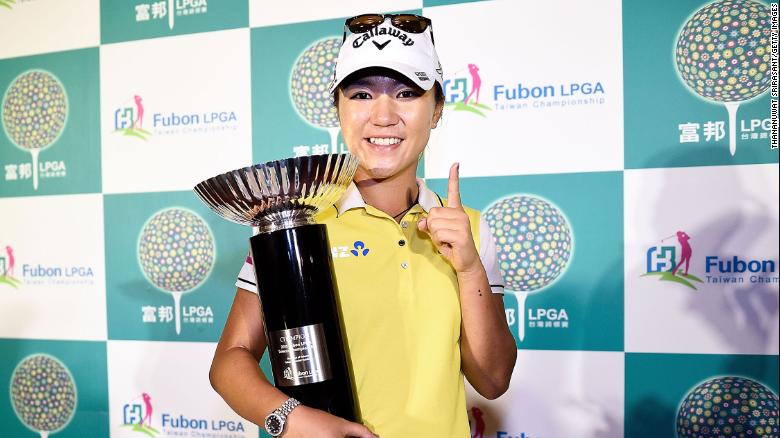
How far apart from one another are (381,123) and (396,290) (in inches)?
10.9

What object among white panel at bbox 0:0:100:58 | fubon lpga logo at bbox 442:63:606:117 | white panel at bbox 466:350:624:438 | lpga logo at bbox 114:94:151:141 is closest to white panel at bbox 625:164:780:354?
white panel at bbox 466:350:624:438

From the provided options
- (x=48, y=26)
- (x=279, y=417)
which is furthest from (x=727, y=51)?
(x=48, y=26)

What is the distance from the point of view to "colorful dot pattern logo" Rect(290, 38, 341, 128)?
1761 millimetres

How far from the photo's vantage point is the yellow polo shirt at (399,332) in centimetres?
94

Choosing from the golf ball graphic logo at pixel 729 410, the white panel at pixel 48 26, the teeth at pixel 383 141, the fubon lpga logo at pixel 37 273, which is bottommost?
the golf ball graphic logo at pixel 729 410

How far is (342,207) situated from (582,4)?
1.02m

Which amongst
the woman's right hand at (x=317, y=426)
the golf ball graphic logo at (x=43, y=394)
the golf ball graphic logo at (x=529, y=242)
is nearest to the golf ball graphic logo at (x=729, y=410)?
the golf ball graphic logo at (x=529, y=242)

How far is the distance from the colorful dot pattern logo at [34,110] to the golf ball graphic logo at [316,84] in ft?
2.92

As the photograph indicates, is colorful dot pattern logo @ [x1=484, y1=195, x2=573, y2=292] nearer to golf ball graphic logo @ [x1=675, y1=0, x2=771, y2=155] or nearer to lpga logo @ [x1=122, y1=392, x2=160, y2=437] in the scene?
golf ball graphic logo @ [x1=675, y1=0, x2=771, y2=155]

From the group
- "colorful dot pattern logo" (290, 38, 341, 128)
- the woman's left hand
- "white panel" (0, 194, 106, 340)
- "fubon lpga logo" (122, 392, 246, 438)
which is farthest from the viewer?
"white panel" (0, 194, 106, 340)

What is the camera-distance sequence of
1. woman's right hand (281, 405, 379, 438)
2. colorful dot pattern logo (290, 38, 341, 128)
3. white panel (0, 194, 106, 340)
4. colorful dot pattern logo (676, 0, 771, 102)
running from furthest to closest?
white panel (0, 194, 106, 340), colorful dot pattern logo (290, 38, 341, 128), colorful dot pattern logo (676, 0, 771, 102), woman's right hand (281, 405, 379, 438)

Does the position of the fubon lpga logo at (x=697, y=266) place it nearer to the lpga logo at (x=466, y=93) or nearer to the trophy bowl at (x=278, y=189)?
the lpga logo at (x=466, y=93)

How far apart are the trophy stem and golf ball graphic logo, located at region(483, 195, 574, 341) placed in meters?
0.97

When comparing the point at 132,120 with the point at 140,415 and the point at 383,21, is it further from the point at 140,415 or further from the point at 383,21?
the point at 383,21
